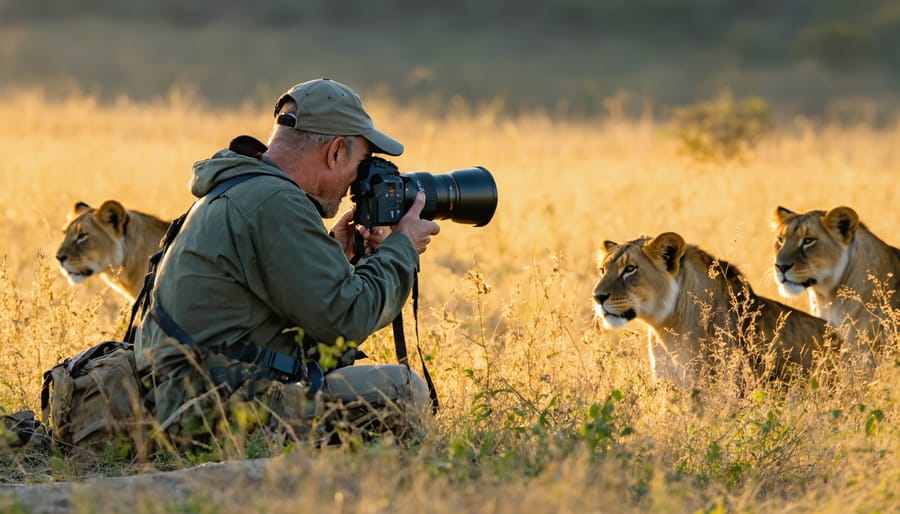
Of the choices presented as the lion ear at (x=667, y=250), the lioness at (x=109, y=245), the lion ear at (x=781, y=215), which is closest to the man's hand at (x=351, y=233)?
the lion ear at (x=667, y=250)

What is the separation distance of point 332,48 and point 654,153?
62.9 ft

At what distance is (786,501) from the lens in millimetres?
4871

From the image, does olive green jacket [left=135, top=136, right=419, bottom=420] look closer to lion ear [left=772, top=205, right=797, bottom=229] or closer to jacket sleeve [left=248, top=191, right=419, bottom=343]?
jacket sleeve [left=248, top=191, right=419, bottom=343]

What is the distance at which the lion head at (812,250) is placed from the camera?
729 centimetres

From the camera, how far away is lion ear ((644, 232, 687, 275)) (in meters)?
6.40

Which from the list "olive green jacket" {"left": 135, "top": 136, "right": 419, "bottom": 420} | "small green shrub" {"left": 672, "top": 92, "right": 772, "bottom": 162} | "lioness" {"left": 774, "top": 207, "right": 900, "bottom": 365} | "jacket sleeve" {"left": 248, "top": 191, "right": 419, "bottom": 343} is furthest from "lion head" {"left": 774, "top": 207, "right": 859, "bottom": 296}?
"small green shrub" {"left": 672, "top": 92, "right": 772, "bottom": 162}

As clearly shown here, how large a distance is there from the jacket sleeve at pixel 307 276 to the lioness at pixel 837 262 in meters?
3.16

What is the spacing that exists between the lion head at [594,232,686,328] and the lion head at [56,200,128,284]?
2.89 meters

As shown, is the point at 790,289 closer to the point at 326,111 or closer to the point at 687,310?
the point at 687,310

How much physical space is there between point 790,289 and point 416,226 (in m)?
2.88

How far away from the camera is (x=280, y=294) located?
15.9 ft

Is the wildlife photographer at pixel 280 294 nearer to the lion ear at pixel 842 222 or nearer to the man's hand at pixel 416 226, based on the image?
the man's hand at pixel 416 226

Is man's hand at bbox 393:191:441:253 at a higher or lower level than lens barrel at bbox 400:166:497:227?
lower

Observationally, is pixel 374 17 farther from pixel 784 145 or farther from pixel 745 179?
pixel 745 179
